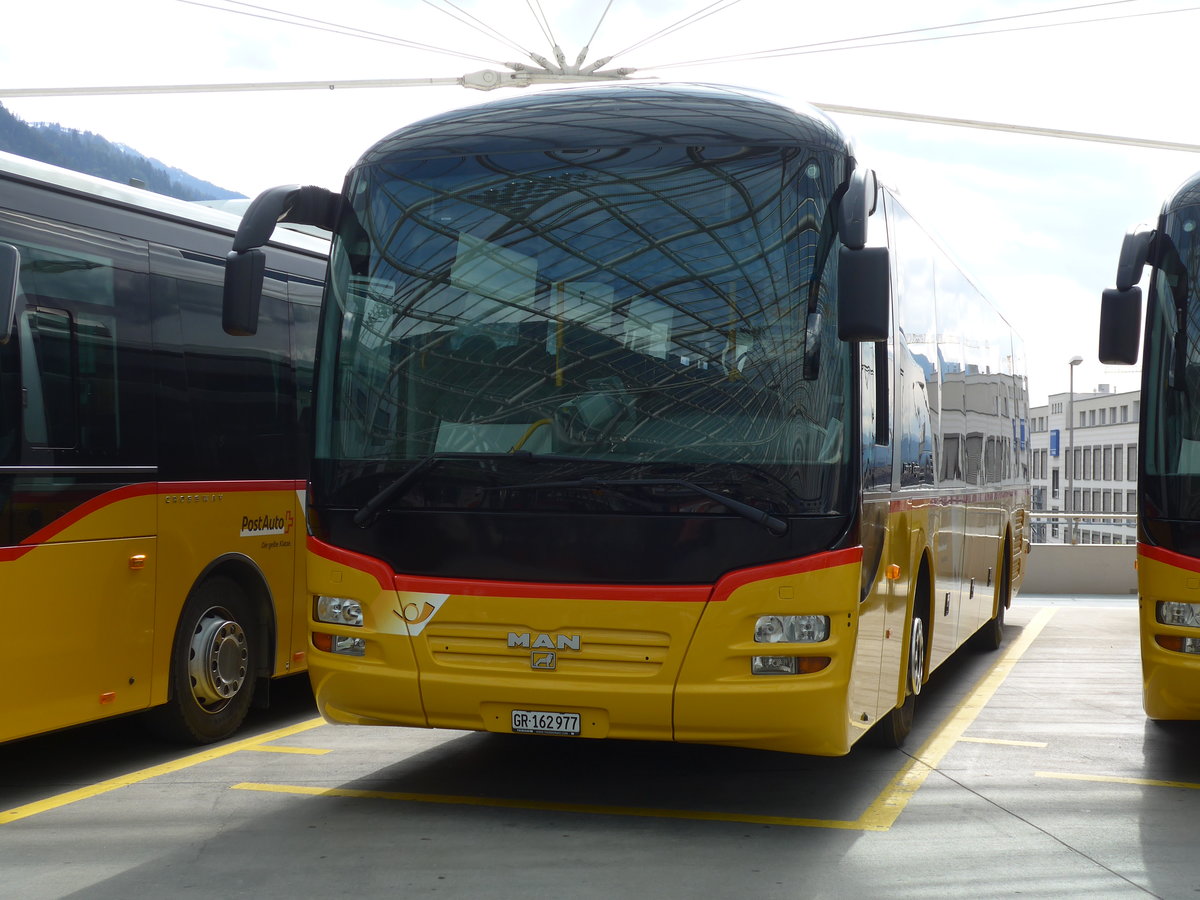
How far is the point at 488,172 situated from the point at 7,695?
128 inches

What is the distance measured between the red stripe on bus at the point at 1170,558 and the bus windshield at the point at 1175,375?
18cm

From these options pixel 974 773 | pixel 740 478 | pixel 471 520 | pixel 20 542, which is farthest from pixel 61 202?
pixel 974 773

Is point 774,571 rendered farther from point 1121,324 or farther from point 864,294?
point 1121,324

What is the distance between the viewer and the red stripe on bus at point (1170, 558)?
7273mm

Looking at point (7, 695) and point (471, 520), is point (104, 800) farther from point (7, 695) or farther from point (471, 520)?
point (471, 520)

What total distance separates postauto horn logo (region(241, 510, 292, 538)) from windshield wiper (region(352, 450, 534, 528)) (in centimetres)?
240

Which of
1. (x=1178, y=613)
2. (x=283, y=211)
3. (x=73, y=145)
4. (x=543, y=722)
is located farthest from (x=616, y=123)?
(x=73, y=145)

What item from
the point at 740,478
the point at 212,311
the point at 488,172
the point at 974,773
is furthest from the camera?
the point at 212,311

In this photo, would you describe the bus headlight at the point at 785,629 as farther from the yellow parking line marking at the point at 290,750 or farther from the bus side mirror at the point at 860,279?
the yellow parking line marking at the point at 290,750

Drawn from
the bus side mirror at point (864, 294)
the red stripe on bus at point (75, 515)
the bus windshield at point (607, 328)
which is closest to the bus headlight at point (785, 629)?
the bus windshield at point (607, 328)

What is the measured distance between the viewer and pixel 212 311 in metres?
8.66

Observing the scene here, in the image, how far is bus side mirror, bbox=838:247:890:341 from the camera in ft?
20.3

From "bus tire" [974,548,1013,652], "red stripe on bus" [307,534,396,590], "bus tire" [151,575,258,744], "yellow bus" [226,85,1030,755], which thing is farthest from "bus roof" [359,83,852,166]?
"bus tire" [974,548,1013,652]

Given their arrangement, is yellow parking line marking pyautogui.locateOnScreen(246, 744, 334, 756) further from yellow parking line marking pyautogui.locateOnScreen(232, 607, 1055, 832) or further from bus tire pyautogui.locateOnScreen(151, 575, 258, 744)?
yellow parking line marking pyautogui.locateOnScreen(232, 607, 1055, 832)
